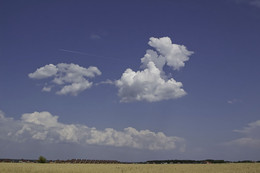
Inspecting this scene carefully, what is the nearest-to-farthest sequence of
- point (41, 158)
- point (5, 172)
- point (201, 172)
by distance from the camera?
Answer: point (5, 172) < point (201, 172) < point (41, 158)

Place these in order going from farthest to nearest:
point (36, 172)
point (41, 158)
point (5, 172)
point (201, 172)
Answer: point (41, 158) < point (201, 172) < point (36, 172) < point (5, 172)

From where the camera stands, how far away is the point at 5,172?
145ft

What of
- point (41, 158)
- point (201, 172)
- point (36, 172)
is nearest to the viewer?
point (36, 172)

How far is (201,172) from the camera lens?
51.6 metres

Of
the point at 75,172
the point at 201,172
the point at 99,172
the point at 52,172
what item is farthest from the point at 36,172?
the point at 201,172

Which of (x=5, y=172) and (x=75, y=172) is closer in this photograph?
(x=5, y=172)

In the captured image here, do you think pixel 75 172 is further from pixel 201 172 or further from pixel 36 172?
pixel 201 172

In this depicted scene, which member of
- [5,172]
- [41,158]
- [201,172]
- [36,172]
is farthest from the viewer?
[41,158]

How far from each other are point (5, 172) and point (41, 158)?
60.5 metres

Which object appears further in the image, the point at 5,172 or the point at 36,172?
the point at 36,172

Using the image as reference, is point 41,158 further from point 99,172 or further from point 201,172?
point 201,172

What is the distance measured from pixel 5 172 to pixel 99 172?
45.4 ft

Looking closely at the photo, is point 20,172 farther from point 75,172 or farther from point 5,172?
point 75,172

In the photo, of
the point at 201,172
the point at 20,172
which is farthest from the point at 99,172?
the point at 201,172
